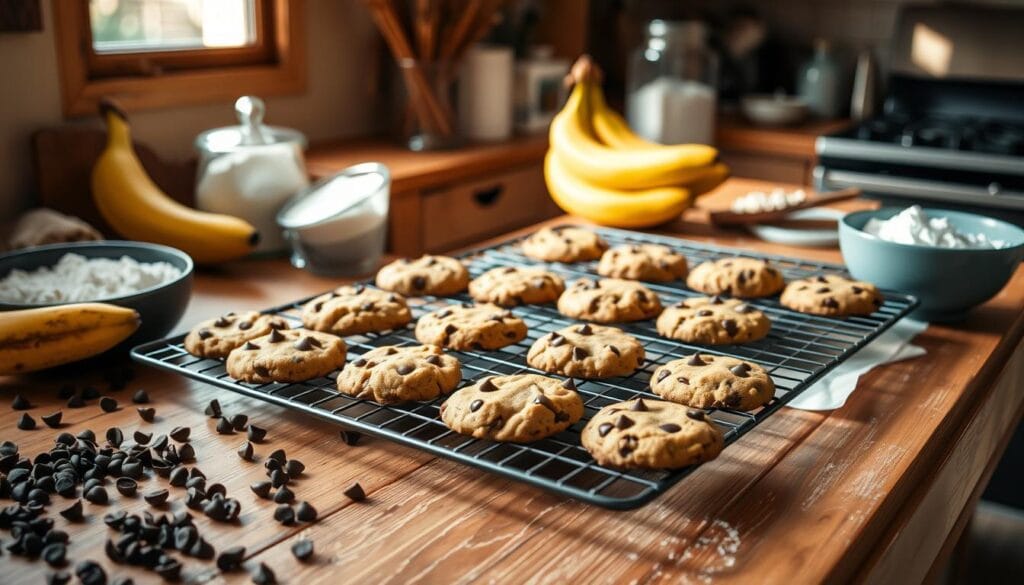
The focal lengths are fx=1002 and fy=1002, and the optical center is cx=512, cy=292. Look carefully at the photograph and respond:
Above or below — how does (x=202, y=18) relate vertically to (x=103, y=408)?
above

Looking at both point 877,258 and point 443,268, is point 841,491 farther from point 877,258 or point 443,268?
point 443,268

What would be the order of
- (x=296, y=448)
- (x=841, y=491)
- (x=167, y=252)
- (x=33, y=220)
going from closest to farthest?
(x=841, y=491) < (x=296, y=448) < (x=167, y=252) < (x=33, y=220)

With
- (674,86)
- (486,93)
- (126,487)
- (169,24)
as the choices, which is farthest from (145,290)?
(674,86)

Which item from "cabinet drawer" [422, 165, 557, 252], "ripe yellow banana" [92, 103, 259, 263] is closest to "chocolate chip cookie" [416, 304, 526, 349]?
"ripe yellow banana" [92, 103, 259, 263]

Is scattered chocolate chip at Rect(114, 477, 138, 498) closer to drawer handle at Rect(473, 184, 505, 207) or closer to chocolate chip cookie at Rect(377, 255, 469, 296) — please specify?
chocolate chip cookie at Rect(377, 255, 469, 296)

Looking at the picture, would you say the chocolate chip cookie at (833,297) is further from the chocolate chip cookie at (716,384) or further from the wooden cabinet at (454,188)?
the wooden cabinet at (454,188)

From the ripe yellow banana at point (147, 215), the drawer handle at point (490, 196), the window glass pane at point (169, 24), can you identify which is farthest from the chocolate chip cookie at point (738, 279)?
the window glass pane at point (169, 24)

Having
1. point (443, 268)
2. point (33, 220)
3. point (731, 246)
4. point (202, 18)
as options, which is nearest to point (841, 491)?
point (443, 268)
